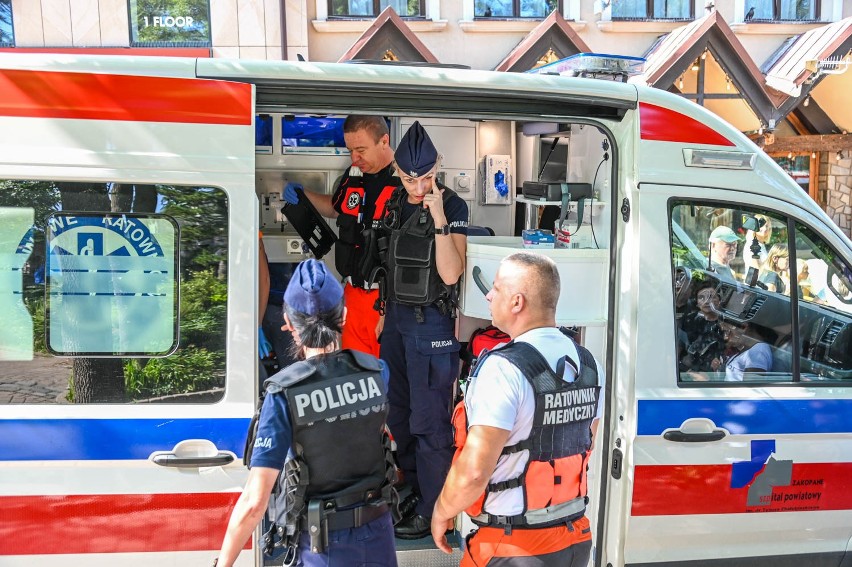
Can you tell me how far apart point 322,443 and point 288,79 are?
1257 mm

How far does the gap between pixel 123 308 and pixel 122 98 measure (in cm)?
69

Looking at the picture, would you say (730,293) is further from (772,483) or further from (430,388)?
(430,388)

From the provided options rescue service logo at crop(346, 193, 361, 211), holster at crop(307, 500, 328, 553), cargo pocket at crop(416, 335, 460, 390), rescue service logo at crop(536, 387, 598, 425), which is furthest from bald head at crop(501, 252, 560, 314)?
rescue service logo at crop(346, 193, 361, 211)

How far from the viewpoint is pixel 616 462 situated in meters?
2.96

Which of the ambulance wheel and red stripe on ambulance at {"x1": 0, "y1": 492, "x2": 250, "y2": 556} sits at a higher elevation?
the ambulance wheel

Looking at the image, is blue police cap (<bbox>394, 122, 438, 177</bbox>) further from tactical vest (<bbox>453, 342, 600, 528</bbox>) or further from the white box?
tactical vest (<bbox>453, 342, 600, 528</bbox>)

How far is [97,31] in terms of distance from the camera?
422 inches

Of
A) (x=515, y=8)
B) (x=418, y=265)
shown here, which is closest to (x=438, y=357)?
(x=418, y=265)

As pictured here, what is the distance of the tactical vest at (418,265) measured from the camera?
11.4 ft

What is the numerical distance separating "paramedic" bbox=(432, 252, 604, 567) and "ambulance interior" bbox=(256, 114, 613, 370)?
1.01 metres

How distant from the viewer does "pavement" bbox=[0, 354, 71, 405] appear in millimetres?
2521

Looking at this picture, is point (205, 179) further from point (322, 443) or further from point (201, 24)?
point (201, 24)

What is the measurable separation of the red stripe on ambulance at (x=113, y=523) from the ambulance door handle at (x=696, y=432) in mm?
1620

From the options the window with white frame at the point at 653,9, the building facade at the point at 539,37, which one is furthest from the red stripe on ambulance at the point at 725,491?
the window with white frame at the point at 653,9
